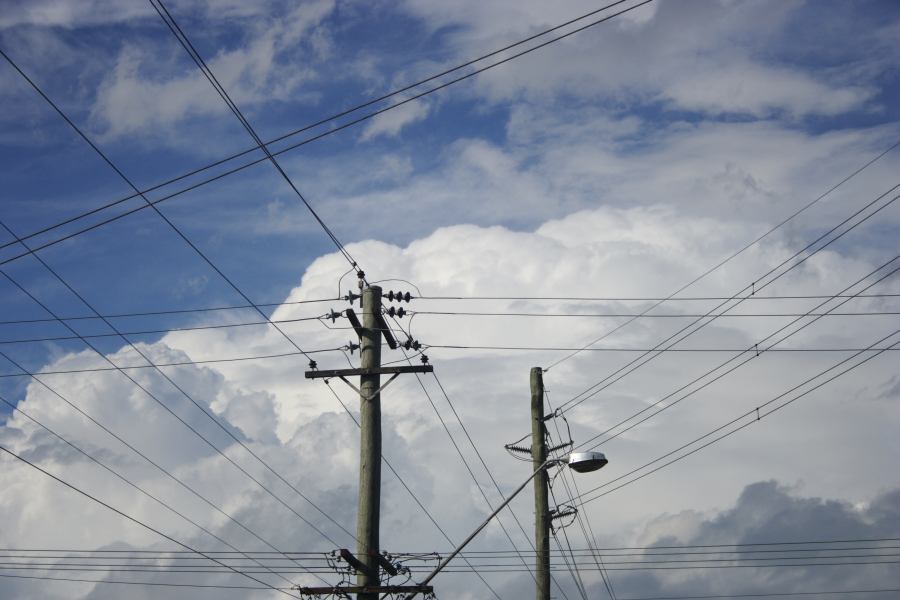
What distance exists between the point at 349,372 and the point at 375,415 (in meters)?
1.11

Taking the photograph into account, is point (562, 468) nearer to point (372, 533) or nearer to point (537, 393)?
point (537, 393)

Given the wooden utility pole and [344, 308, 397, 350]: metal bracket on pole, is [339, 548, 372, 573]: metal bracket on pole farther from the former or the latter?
[344, 308, 397, 350]: metal bracket on pole

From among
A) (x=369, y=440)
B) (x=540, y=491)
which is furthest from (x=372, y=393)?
(x=540, y=491)

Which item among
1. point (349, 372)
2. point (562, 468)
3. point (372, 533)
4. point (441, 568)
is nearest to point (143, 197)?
point (349, 372)

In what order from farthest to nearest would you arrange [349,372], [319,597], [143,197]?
[349,372] < [319,597] < [143,197]

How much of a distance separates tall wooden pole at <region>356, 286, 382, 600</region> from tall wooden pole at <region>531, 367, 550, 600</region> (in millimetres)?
6493

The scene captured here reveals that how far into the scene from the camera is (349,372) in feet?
72.5

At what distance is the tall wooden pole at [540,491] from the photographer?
2683 cm

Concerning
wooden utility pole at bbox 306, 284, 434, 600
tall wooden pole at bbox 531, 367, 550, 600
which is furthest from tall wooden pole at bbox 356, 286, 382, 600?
tall wooden pole at bbox 531, 367, 550, 600

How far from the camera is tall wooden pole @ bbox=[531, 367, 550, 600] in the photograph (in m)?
26.8

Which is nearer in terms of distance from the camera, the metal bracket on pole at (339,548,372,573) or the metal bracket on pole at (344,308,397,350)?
the metal bracket on pole at (339,548,372,573)

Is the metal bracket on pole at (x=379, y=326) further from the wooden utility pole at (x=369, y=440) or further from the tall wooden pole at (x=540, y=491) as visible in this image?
the tall wooden pole at (x=540, y=491)

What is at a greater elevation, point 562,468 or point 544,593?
point 562,468

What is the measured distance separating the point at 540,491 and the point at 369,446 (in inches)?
330
